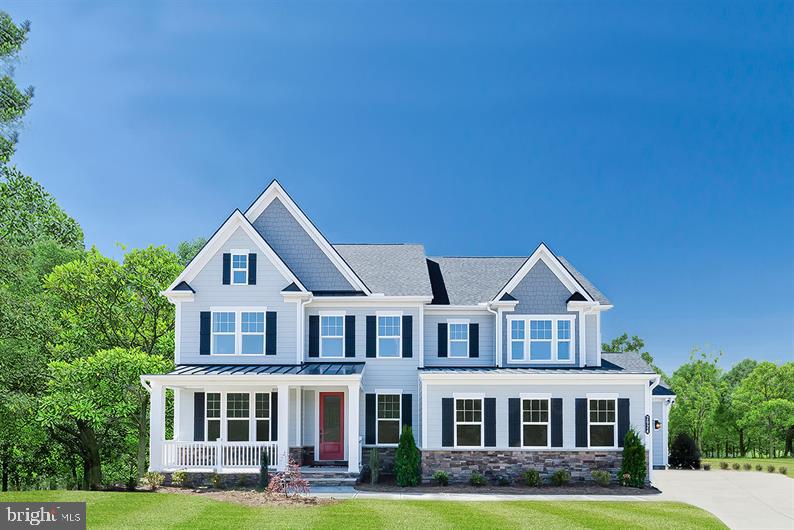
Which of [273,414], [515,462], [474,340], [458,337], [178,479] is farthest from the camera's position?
[458,337]

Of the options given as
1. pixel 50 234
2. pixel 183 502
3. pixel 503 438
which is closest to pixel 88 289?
pixel 50 234

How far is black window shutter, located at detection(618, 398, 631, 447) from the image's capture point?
82.3 ft

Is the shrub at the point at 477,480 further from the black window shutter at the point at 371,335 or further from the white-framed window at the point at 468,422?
the black window shutter at the point at 371,335

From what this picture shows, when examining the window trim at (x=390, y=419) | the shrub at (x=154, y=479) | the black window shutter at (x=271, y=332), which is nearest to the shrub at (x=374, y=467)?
the window trim at (x=390, y=419)

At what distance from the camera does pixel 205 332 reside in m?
26.8

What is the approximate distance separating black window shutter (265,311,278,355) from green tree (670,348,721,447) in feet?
107

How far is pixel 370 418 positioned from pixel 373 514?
31.9 ft

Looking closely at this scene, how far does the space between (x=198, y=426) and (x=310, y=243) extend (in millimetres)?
8101

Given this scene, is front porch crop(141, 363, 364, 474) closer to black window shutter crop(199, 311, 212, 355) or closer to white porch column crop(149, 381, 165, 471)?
white porch column crop(149, 381, 165, 471)

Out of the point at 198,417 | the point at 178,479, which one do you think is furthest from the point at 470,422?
the point at 178,479

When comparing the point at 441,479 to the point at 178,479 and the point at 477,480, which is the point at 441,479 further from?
the point at 178,479

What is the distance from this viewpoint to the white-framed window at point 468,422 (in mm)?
25141

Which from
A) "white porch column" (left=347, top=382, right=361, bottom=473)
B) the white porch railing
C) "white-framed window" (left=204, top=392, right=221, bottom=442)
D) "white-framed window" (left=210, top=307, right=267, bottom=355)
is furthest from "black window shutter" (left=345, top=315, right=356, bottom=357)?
"white-framed window" (left=204, top=392, right=221, bottom=442)

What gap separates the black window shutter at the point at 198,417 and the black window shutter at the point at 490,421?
10264 millimetres
